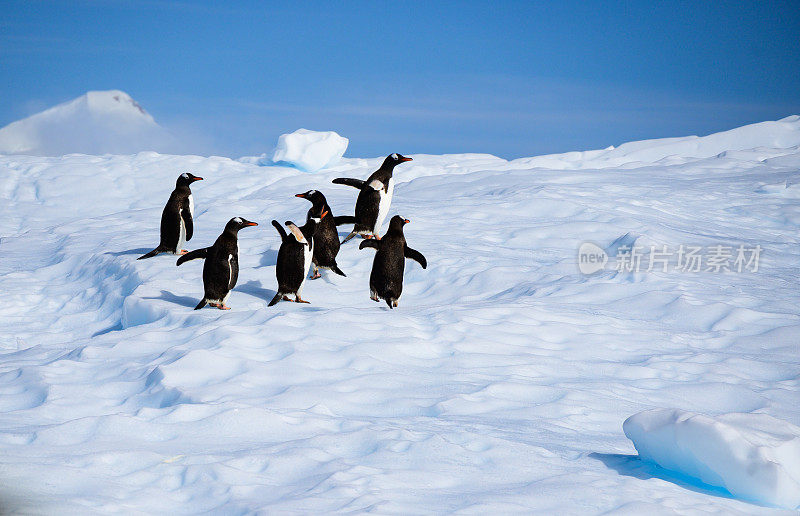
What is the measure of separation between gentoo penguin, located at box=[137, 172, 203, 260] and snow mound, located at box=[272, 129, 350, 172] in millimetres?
18003

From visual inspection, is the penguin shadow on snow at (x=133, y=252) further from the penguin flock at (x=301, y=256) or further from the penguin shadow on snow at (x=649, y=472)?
the penguin shadow on snow at (x=649, y=472)

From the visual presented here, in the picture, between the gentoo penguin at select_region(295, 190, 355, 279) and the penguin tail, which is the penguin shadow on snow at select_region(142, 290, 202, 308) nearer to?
the gentoo penguin at select_region(295, 190, 355, 279)

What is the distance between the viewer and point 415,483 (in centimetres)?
299

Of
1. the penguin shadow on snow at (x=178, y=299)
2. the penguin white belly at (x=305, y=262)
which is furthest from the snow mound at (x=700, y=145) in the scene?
the penguin shadow on snow at (x=178, y=299)

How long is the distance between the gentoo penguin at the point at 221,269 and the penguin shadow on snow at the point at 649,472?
14.7 feet

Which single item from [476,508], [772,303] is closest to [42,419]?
[476,508]

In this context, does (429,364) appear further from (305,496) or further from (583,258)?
(583,258)

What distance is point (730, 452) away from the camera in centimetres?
299

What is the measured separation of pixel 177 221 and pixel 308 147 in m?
18.5

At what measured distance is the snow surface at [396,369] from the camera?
2.97 m

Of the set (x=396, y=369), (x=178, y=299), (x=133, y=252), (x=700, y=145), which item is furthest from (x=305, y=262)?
(x=700, y=145)

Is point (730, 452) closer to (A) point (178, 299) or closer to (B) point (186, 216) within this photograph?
(A) point (178, 299)

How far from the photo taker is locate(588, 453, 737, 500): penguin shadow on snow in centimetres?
310

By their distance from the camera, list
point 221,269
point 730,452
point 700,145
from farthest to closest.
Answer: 1. point 700,145
2. point 221,269
3. point 730,452
